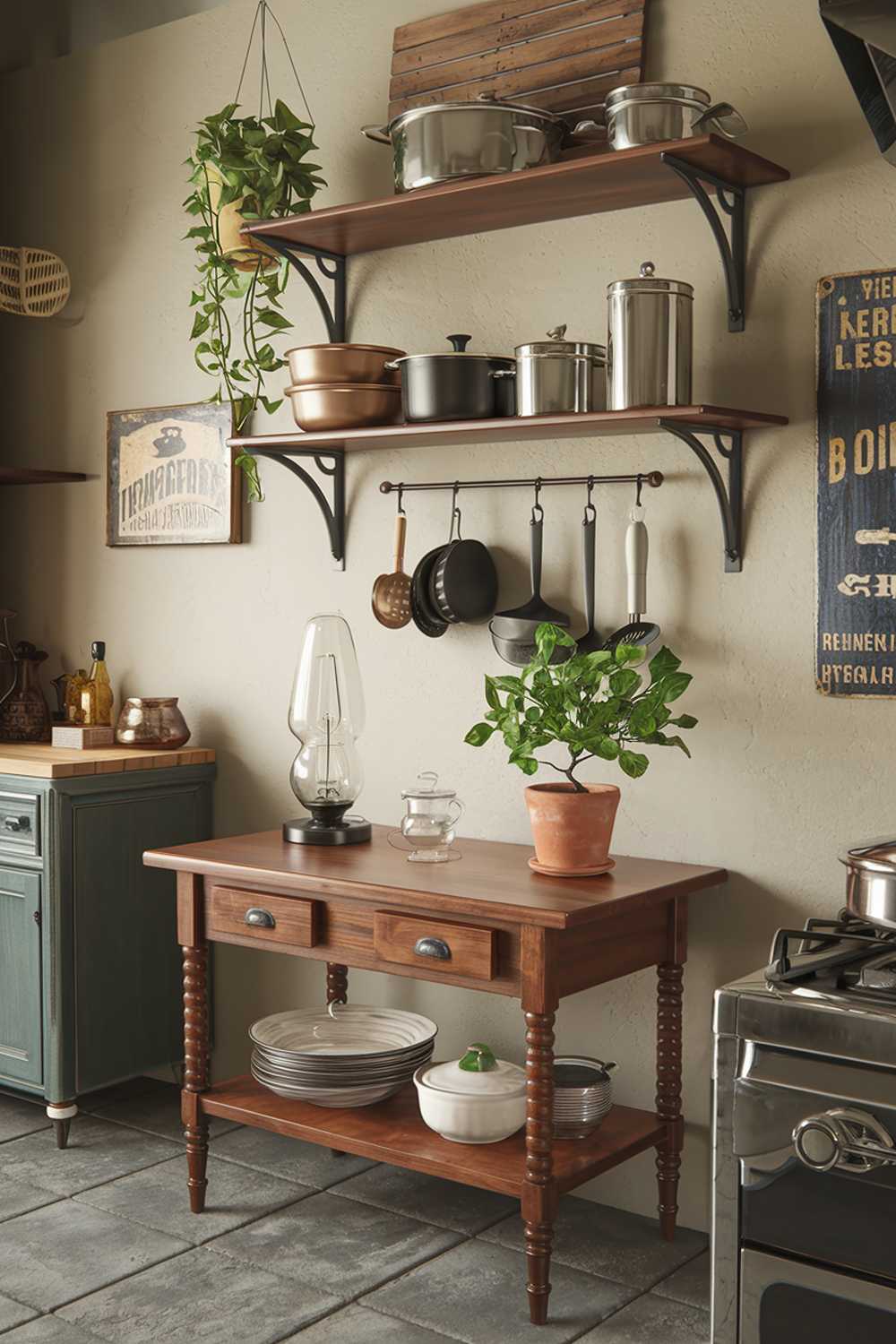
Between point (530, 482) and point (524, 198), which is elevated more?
point (524, 198)

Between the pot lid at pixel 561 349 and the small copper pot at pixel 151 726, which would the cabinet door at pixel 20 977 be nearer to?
the small copper pot at pixel 151 726

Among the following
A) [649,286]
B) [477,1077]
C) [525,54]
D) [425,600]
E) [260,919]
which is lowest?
[477,1077]

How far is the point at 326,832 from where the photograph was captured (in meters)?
2.96

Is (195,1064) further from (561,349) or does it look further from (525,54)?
(525,54)

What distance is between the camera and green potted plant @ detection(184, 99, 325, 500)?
10.3 ft

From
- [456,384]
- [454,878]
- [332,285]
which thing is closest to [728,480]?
[456,384]

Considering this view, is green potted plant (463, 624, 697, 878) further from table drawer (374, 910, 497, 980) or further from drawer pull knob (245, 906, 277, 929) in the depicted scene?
drawer pull knob (245, 906, 277, 929)

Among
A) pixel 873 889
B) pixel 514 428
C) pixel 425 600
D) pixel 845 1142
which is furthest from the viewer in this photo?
pixel 425 600

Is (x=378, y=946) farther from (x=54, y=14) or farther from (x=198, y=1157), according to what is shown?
(x=54, y=14)

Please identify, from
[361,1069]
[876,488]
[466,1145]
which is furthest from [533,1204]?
[876,488]

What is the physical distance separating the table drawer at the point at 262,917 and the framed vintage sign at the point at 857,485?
1073 mm

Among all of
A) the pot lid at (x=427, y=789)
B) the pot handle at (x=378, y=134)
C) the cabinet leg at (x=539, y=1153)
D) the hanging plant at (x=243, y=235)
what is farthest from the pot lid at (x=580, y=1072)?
the pot handle at (x=378, y=134)

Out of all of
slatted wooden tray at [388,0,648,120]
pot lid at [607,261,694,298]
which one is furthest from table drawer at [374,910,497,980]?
slatted wooden tray at [388,0,648,120]

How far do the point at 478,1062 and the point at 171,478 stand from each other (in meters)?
1.73
